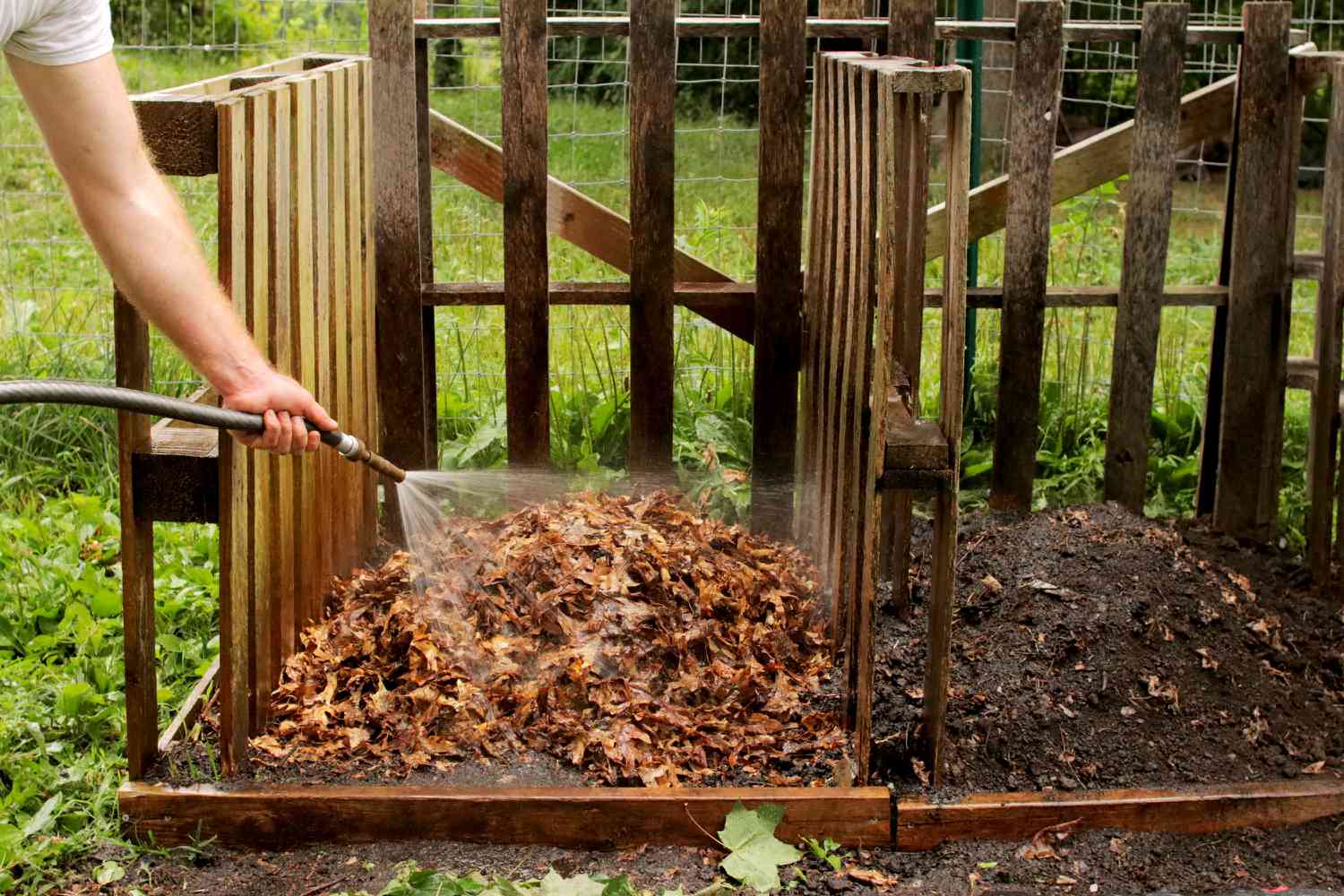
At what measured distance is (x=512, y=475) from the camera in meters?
5.53

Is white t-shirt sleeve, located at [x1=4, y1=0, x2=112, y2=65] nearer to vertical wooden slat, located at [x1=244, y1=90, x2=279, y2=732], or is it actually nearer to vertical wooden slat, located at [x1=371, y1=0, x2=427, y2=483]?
vertical wooden slat, located at [x1=244, y1=90, x2=279, y2=732]

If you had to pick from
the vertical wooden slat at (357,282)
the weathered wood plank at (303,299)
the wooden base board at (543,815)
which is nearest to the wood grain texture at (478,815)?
the wooden base board at (543,815)

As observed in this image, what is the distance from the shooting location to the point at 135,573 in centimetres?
382

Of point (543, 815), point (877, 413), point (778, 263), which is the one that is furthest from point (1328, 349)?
point (543, 815)

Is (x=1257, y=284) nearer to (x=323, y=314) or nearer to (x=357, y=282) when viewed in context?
(x=357, y=282)

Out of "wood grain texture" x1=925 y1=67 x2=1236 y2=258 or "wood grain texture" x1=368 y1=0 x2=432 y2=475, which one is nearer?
"wood grain texture" x1=368 y1=0 x2=432 y2=475

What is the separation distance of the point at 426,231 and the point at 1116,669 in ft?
9.12

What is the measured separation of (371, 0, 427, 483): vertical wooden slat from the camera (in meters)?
5.16

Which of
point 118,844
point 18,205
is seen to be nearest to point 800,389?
point 118,844

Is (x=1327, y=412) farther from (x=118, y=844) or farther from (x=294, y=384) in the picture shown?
(x=118, y=844)

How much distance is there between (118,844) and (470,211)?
6.09m

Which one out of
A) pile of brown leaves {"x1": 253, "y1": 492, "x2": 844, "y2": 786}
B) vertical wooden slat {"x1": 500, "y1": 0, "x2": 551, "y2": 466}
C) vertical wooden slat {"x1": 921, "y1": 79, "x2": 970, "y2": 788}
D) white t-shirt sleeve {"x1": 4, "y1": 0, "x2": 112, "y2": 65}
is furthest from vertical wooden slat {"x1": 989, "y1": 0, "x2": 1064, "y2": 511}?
white t-shirt sleeve {"x1": 4, "y1": 0, "x2": 112, "y2": 65}

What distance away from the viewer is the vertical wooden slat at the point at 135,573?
12.0 ft

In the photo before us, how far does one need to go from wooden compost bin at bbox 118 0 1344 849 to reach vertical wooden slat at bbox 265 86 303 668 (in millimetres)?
36
